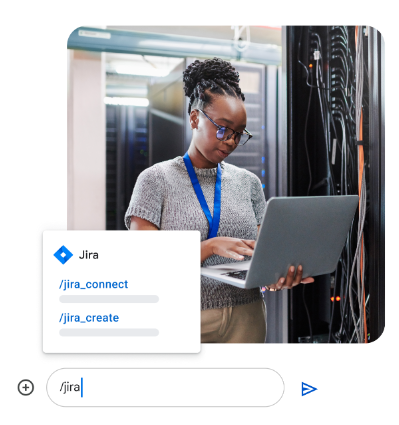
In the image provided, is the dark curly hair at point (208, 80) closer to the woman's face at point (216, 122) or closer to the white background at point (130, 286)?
the woman's face at point (216, 122)

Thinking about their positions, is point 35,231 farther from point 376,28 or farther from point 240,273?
point 376,28

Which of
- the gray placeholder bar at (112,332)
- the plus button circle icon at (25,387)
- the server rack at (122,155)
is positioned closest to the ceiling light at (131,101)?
the server rack at (122,155)

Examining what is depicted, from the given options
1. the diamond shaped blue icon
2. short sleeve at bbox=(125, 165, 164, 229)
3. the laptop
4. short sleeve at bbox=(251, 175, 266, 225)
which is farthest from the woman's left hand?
the diamond shaped blue icon

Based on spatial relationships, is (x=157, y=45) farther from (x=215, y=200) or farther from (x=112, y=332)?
(x=112, y=332)

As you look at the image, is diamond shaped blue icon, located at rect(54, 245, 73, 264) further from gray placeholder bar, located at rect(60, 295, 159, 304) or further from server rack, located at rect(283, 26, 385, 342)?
server rack, located at rect(283, 26, 385, 342)

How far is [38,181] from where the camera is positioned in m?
0.50

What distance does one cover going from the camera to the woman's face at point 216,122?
0.62 m

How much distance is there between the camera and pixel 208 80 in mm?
616

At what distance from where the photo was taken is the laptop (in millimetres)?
487

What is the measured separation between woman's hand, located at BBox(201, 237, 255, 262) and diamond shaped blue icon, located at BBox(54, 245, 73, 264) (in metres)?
0.21

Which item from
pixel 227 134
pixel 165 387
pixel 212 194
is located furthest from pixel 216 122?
pixel 165 387

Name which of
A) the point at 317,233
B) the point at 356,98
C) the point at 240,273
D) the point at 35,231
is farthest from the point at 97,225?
the point at 356,98

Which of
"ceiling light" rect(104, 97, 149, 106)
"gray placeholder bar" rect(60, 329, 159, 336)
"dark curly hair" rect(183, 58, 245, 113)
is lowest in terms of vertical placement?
"gray placeholder bar" rect(60, 329, 159, 336)

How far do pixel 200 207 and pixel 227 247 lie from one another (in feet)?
0.28
